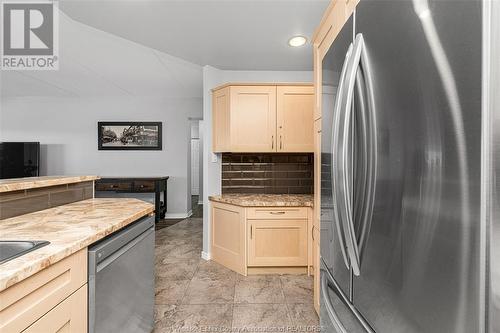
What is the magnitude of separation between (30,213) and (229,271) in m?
1.92

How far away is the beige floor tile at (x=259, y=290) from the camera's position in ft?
7.49

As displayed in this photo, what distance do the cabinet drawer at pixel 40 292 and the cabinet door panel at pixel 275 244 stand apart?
187 cm

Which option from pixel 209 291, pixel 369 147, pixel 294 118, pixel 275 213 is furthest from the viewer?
pixel 294 118

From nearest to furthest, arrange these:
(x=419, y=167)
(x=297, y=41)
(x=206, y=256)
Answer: (x=419, y=167)
(x=297, y=41)
(x=206, y=256)

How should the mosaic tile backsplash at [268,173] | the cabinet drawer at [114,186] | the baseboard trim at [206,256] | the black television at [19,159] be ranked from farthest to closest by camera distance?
the black television at [19,159] < the cabinet drawer at [114,186] < the mosaic tile backsplash at [268,173] < the baseboard trim at [206,256]

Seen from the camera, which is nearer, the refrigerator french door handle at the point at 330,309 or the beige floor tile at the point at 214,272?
the refrigerator french door handle at the point at 330,309

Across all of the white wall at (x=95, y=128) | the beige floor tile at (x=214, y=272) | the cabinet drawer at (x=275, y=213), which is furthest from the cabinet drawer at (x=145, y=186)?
the cabinet drawer at (x=275, y=213)

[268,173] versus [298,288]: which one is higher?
[268,173]

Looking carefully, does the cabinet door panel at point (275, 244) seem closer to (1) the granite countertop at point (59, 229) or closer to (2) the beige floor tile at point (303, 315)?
(2) the beige floor tile at point (303, 315)

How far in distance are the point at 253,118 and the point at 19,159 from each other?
4.90 m

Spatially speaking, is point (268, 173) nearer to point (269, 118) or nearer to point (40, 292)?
point (269, 118)

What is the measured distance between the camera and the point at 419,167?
0.52 metres

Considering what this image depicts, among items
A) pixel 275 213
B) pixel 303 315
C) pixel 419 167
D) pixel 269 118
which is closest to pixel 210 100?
pixel 269 118

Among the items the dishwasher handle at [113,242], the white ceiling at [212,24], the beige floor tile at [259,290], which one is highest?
the white ceiling at [212,24]
